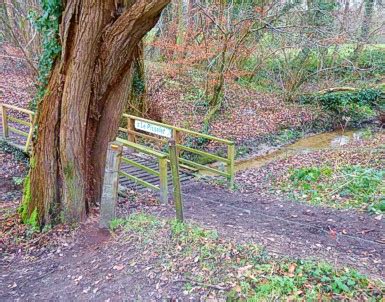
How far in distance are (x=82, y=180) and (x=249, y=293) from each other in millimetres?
2954

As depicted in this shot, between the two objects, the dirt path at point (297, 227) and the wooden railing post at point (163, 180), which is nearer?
the dirt path at point (297, 227)

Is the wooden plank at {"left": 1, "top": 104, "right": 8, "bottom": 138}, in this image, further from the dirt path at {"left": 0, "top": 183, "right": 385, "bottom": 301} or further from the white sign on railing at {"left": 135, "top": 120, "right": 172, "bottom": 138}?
the dirt path at {"left": 0, "top": 183, "right": 385, "bottom": 301}

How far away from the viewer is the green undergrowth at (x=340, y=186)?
6539 mm

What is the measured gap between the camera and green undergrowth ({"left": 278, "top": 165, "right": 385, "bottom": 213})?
6539 mm

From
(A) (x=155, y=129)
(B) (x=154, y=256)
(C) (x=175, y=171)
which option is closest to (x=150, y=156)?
(A) (x=155, y=129)

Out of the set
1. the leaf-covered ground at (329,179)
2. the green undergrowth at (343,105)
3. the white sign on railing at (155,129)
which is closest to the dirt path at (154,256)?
the leaf-covered ground at (329,179)

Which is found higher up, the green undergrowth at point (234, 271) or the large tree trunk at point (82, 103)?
the large tree trunk at point (82, 103)

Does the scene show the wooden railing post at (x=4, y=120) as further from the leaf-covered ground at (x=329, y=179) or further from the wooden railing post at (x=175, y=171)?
the wooden railing post at (x=175, y=171)

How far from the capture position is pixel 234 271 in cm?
351

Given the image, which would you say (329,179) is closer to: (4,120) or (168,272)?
(168,272)

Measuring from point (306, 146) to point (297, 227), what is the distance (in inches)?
358

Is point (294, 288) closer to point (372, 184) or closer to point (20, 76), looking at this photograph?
point (372, 184)

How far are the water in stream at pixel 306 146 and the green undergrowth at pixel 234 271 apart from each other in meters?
7.04

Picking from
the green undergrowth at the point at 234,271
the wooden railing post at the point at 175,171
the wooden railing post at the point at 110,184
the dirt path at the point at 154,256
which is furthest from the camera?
the wooden railing post at the point at 110,184
